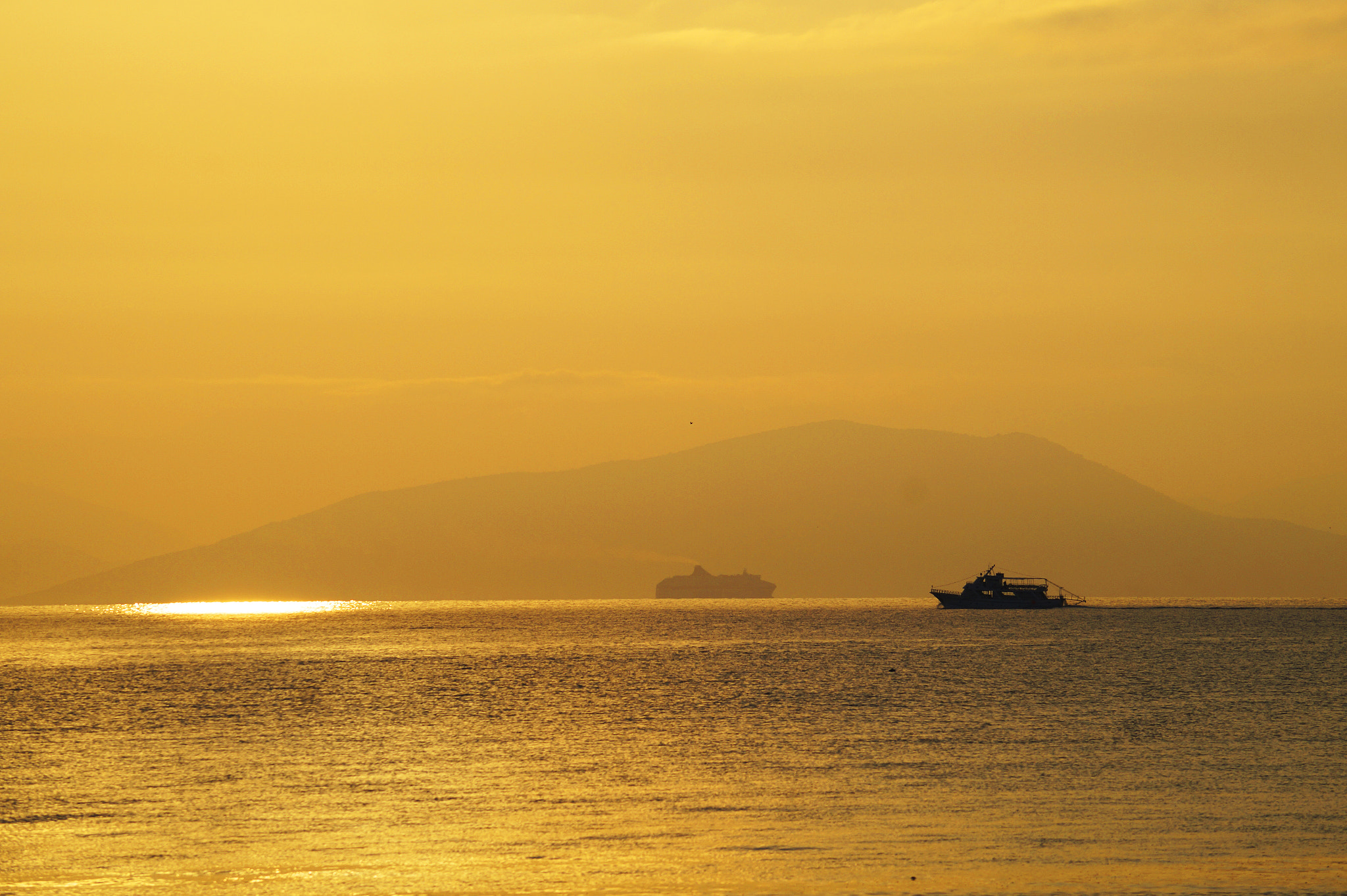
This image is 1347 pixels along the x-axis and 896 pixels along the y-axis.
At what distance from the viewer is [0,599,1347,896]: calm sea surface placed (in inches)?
1417

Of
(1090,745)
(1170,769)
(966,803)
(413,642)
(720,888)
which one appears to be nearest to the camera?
(720,888)

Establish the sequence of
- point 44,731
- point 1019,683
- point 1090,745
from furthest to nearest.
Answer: point 1019,683 → point 44,731 → point 1090,745

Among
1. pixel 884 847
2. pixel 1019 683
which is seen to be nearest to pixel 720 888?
pixel 884 847

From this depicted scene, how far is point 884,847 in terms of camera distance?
38844mm

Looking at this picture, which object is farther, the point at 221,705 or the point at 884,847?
the point at 221,705

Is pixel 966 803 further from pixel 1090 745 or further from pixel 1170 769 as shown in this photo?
pixel 1090 745

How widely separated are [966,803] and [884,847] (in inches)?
311

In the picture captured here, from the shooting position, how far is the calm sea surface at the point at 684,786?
36000 mm

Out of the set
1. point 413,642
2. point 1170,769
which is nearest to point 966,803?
point 1170,769

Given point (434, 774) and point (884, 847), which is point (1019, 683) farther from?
point (884, 847)

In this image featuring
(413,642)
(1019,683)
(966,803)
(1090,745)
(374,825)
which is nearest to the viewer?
(374,825)

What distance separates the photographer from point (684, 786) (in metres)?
50.4

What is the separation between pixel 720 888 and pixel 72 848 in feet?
64.9

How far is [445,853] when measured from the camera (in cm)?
3847
